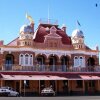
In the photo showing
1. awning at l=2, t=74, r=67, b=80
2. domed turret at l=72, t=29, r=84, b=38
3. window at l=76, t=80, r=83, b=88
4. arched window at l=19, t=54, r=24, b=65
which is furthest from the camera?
domed turret at l=72, t=29, r=84, b=38

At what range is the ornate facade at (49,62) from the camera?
170 feet

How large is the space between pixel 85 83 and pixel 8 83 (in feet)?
45.8

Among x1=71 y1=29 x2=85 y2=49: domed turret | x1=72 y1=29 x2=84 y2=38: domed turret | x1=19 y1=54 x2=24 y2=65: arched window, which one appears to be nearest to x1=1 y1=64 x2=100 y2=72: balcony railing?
x1=19 y1=54 x2=24 y2=65: arched window

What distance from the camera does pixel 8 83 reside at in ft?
172

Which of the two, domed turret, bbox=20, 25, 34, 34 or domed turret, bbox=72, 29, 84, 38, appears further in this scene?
domed turret, bbox=72, 29, 84, 38

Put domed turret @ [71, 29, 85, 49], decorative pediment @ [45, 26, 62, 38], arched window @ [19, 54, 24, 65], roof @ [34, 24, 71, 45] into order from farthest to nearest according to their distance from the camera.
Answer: domed turret @ [71, 29, 85, 49], roof @ [34, 24, 71, 45], decorative pediment @ [45, 26, 62, 38], arched window @ [19, 54, 24, 65]

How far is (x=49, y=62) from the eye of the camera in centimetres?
5619

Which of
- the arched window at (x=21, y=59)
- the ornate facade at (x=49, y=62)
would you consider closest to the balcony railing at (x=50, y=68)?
the ornate facade at (x=49, y=62)

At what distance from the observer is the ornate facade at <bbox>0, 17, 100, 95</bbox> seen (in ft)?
170

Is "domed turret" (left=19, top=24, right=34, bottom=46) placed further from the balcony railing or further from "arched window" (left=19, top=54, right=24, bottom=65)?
the balcony railing

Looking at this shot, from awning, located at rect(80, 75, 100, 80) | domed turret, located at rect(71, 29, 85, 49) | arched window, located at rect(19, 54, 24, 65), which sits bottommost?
awning, located at rect(80, 75, 100, 80)

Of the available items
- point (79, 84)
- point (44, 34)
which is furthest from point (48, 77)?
point (44, 34)

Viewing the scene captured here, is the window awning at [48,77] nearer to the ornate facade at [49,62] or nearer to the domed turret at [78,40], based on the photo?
the ornate facade at [49,62]

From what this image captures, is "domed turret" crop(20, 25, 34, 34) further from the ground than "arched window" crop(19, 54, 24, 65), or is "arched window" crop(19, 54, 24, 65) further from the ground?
"domed turret" crop(20, 25, 34, 34)
